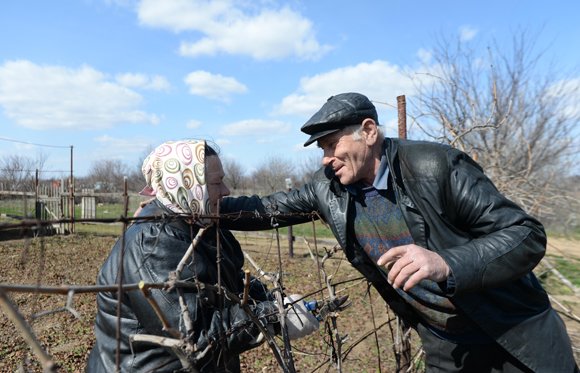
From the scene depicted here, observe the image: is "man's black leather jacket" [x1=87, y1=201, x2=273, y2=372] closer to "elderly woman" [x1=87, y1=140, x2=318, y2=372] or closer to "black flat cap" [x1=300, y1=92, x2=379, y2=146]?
"elderly woman" [x1=87, y1=140, x2=318, y2=372]

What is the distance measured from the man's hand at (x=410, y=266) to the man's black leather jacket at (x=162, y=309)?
22.5 inches

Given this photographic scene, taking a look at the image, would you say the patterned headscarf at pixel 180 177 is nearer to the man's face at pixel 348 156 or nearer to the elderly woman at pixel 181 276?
the elderly woman at pixel 181 276

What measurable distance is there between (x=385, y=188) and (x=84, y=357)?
4.29 metres

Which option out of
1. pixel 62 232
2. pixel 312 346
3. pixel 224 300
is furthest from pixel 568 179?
pixel 62 232

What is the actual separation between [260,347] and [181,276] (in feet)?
13.3

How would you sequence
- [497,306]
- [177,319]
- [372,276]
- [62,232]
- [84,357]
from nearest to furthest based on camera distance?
[177,319] < [497,306] < [372,276] < [84,357] < [62,232]

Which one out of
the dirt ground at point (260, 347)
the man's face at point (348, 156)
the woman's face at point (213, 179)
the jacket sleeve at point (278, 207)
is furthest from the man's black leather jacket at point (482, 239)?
the dirt ground at point (260, 347)

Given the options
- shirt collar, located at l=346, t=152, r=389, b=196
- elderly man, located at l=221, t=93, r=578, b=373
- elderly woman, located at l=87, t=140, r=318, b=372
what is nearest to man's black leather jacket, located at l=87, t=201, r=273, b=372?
elderly woman, located at l=87, t=140, r=318, b=372

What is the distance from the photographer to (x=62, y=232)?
47.5 ft

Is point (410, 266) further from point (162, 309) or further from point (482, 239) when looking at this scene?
point (162, 309)

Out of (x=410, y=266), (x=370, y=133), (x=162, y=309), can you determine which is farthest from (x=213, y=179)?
(x=410, y=266)

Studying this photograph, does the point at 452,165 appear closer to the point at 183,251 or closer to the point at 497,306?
the point at 497,306

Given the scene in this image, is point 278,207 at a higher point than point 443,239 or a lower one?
higher

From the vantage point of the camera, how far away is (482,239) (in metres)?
1.60
